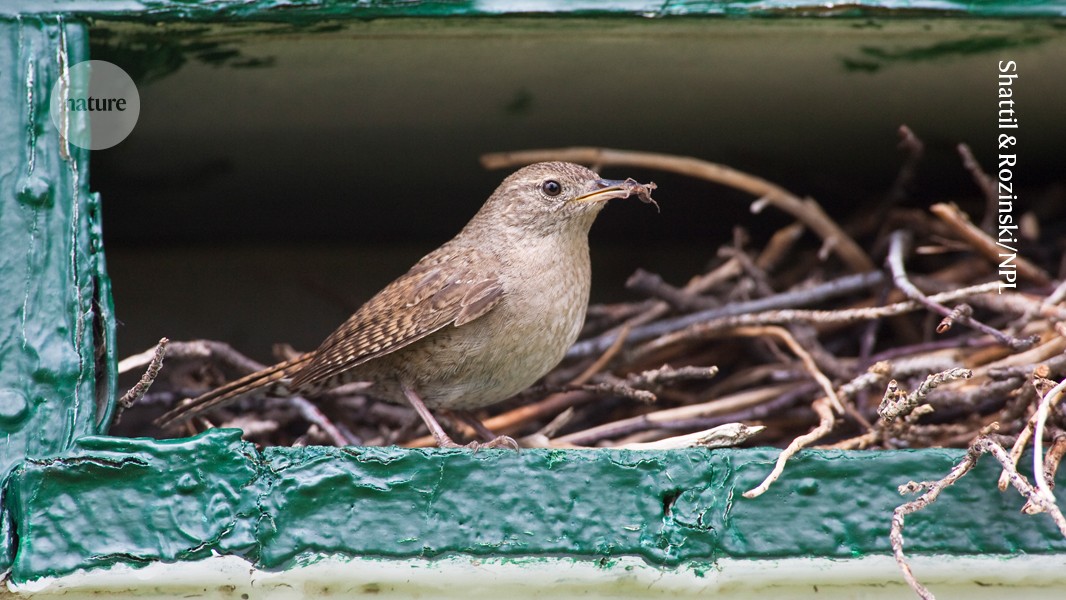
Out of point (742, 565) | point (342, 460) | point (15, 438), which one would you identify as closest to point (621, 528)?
point (742, 565)

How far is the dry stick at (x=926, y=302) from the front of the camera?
7.75ft

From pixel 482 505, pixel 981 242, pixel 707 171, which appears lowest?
pixel 482 505

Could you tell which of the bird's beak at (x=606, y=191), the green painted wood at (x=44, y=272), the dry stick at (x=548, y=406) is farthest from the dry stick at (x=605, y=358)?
the green painted wood at (x=44, y=272)

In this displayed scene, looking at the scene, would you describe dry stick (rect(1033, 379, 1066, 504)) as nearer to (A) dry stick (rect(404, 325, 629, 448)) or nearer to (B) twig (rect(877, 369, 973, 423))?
(B) twig (rect(877, 369, 973, 423))

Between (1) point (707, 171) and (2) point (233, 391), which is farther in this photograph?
(1) point (707, 171)

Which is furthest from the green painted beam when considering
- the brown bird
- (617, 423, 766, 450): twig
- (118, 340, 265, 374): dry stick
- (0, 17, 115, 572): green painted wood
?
(617, 423, 766, 450): twig

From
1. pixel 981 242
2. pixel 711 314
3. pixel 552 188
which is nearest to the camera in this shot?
pixel 552 188

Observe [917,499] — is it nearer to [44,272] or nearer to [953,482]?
[953,482]

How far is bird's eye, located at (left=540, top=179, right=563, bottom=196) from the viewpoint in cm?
299

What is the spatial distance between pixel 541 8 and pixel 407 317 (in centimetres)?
79

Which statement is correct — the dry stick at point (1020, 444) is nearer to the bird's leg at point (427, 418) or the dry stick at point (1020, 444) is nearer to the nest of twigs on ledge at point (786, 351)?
the nest of twigs on ledge at point (786, 351)

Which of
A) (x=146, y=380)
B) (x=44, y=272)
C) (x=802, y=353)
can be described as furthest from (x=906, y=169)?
(x=44, y=272)

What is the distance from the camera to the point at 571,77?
9.79 feet

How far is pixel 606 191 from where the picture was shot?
9.54 feet
